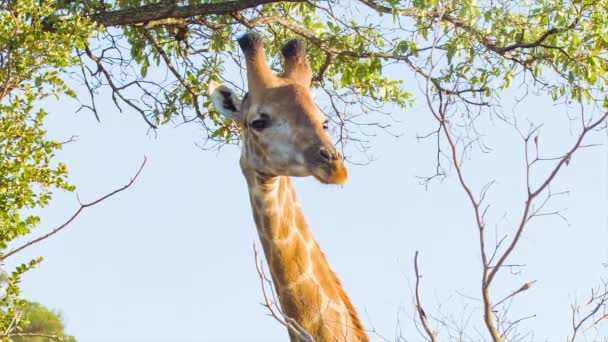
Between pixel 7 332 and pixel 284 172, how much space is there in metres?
1.84

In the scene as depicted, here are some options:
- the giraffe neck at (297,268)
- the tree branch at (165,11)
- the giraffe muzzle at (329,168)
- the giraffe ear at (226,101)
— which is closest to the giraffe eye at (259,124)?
the giraffe neck at (297,268)

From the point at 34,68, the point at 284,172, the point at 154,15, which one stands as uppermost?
the point at 154,15

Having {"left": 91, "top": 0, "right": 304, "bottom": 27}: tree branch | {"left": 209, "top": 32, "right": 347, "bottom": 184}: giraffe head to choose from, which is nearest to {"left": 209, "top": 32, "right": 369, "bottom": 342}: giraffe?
{"left": 209, "top": 32, "right": 347, "bottom": 184}: giraffe head

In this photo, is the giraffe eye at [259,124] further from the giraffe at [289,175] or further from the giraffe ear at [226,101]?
the giraffe ear at [226,101]

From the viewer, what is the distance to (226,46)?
1082 cm

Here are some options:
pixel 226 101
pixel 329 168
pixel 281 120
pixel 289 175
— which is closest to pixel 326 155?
pixel 329 168

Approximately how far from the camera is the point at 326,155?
664 centimetres

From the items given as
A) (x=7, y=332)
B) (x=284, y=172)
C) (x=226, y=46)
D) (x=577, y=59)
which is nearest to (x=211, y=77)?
(x=226, y=46)

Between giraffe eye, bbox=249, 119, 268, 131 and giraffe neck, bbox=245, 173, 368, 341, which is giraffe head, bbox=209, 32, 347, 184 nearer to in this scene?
giraffe eye, bbox=249, 119, 268, 131

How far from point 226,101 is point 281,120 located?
0.73 meters

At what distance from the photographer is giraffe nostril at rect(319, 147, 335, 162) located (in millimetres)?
6594

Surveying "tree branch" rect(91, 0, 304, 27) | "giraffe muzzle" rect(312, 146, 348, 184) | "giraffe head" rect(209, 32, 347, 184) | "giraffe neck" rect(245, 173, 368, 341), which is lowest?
"giraffe neck" rect(245, 173, 368, 341)

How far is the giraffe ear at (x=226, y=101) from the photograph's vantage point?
7.71 meters

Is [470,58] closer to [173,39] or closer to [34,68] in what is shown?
[173,39]
